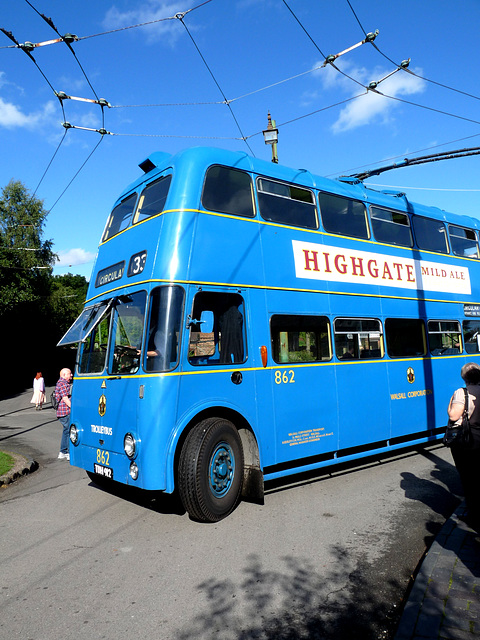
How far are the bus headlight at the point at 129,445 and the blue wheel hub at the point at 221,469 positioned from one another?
2.94 feet

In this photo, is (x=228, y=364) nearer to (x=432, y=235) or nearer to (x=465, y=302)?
(x=432, y=235)

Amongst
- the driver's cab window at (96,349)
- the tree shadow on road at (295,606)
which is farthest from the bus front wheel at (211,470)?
the driver's cab window at (96,349)

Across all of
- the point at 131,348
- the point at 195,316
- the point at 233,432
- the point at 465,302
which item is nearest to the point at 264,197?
the point at 195,316

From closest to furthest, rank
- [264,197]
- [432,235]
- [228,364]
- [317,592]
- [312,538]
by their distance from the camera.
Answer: [317,592], [312,538], [228,364], [264,197], [432,235]

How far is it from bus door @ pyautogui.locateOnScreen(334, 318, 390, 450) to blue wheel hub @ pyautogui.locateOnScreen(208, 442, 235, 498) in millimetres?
2252

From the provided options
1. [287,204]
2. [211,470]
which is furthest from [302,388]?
[287,204]

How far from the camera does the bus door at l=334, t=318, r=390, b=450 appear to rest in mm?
7691

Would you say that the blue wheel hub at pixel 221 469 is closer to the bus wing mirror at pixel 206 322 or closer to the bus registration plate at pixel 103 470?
the bus registration plate at pixel 103 470

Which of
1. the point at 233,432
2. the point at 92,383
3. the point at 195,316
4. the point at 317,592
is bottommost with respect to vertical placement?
the point at 317,592

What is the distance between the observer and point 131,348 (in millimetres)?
6035

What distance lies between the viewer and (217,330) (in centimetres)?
625

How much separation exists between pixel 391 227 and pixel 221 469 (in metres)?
5.82

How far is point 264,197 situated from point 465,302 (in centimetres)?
613

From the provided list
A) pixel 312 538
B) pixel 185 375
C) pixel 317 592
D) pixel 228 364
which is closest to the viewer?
pixel 317 592
